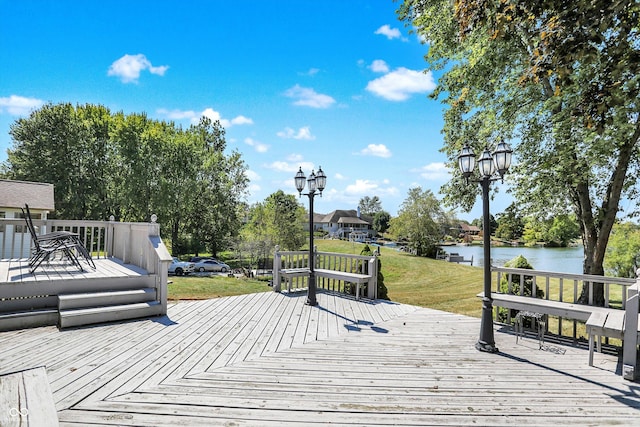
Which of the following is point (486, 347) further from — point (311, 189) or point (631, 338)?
point (311, 189)

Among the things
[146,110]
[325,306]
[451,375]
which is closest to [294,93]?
[325,306]

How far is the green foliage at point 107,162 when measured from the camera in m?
24.2

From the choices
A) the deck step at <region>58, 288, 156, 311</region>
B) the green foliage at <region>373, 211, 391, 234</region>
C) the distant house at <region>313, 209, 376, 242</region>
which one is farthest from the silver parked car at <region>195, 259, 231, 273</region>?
the green foliage at <region>373, 211, 391, 234</region>

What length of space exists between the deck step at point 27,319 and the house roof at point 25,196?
9872mm

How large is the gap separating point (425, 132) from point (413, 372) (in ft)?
34.2

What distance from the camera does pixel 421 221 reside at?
112ft

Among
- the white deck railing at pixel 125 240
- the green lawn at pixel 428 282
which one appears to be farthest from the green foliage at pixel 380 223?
the white deck railing at pixel 125 240

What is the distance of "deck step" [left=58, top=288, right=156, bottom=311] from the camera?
→ 5012 mm

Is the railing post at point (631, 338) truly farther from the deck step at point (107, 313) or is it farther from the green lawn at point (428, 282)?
the green lawn at point (428, 282)

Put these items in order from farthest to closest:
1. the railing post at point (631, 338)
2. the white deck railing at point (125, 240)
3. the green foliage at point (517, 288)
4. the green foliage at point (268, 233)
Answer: the green foliage at point (268, 233) < the white deck railing at point (125, 240) < the green foliage at point (517, 288) < the railing post at point (631, 338)

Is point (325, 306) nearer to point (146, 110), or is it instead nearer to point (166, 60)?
point (166, 60)

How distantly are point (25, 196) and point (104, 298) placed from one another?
11.5 m

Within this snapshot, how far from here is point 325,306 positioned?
22.3 ft

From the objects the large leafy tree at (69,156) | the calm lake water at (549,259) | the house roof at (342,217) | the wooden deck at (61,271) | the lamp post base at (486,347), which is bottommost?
the calm lake water at (549,259)
